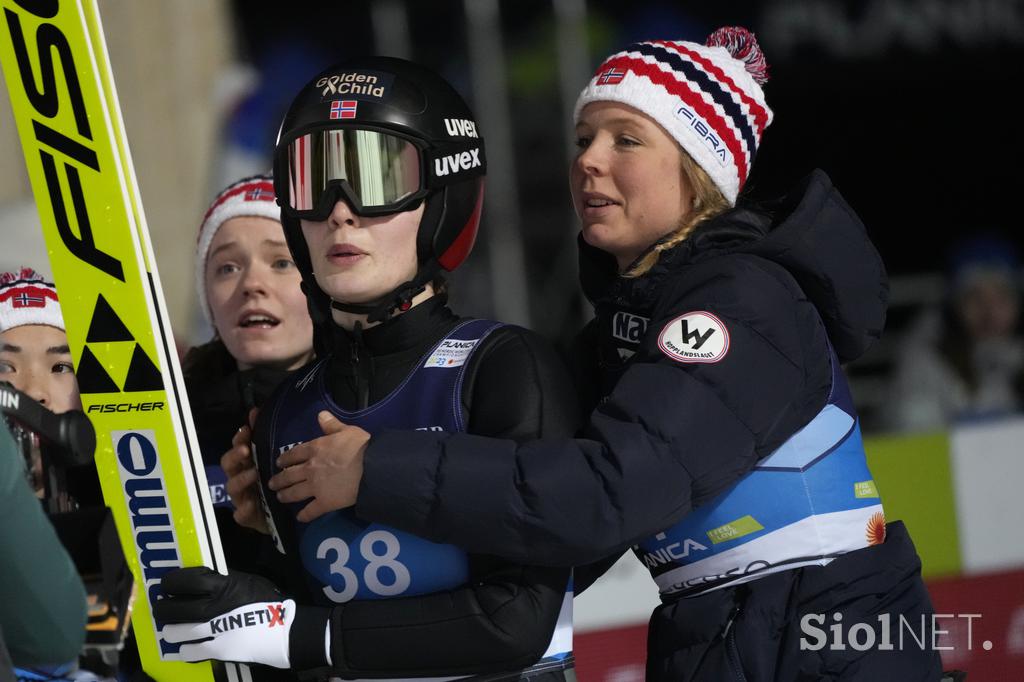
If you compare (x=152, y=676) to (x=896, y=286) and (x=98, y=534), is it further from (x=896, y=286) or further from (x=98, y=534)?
(x=896, y=286)

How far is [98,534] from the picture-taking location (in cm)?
236

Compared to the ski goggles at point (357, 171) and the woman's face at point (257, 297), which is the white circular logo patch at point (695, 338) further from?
the woman's face at point (257, 297)

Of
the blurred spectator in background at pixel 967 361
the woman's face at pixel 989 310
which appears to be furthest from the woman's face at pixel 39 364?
the woman's face at pixel 989 310

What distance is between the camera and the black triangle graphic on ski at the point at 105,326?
2383 millimetres

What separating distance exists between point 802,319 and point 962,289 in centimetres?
651

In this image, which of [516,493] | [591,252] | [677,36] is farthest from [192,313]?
[516,493]

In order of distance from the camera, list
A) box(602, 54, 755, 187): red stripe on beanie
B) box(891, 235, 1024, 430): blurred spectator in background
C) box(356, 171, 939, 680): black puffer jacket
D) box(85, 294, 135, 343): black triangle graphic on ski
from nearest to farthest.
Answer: box(356, 171, 939, 680): black puffer jacket
box(85, 294, 135, 343): black triangle graphic on ski
box(602, 54, 755, 187): red stripe on beanie
box(891, 235, 1024, 430): blurred spectator in background

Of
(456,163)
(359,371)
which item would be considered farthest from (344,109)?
(359,371)

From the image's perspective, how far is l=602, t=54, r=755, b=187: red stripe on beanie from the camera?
8.17 feet

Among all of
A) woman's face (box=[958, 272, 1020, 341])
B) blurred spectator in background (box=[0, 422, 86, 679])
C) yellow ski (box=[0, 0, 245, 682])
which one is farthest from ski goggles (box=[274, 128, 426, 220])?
woman's face (box=[958, 272, 1020, 341])

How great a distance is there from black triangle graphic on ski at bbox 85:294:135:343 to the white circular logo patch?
93cm

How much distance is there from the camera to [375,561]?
221 cm

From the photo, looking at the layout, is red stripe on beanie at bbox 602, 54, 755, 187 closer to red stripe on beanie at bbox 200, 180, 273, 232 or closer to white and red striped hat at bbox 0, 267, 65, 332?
red stripe on beanie at bbox 200, 180, 273, 232

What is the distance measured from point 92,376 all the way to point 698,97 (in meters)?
1.19
